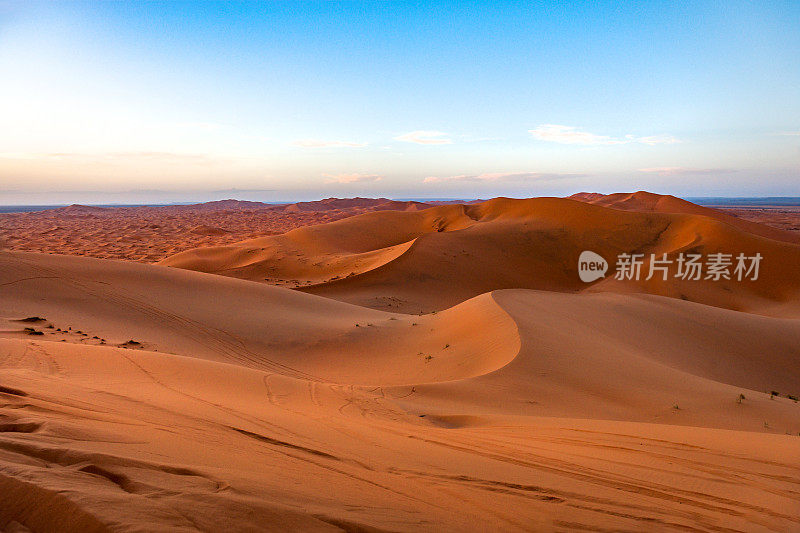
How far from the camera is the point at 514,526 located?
2.45 m

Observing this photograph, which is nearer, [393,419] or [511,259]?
[393,419]

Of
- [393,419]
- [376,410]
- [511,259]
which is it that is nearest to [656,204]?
[511,259]

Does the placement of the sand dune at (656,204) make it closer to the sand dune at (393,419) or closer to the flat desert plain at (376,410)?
the flat desert plain at (376,410)

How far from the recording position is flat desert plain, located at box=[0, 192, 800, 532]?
239cm

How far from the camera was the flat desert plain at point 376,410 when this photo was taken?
2393 millimetres

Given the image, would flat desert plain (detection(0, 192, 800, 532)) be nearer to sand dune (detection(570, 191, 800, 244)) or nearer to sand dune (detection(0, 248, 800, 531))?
sand dune (detection(0, 248, 800, 531))

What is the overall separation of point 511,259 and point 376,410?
20.7 meters

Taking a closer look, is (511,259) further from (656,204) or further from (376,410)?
(656,204)

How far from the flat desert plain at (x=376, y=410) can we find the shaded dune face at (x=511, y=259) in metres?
3.68

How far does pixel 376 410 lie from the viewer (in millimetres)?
5715

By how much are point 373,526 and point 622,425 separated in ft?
13.0

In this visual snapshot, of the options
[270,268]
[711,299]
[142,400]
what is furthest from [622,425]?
[270,268]

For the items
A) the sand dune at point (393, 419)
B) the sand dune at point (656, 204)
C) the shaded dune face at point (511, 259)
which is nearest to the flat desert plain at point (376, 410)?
the sand dune at point (393, 419)

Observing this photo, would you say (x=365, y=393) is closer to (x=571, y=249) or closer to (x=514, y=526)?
(x=514, y=526)
